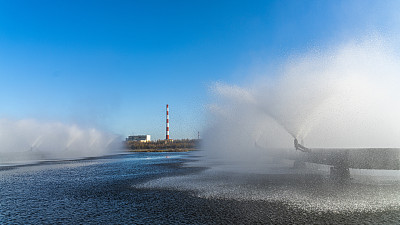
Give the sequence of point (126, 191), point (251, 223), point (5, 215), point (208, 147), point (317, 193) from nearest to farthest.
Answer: point (251, 223), point (5, 215), point (317, 193), point (126, 191), point (208, 147)

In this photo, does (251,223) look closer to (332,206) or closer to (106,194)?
(332,206)

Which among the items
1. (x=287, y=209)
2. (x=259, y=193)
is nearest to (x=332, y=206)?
(x=287, y=209)

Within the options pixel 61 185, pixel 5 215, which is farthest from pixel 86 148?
pixel 5 215

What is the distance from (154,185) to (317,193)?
7622 millimetres

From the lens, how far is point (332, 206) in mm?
9086

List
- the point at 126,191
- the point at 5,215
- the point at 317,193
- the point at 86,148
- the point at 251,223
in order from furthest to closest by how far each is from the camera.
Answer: the point at 86,148 < the point at 126,191 < the point at 317,193 < the point at 5,215 < the point at 251,223

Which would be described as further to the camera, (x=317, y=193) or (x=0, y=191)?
(x=0, y=191)

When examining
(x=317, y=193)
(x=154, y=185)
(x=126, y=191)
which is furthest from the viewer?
(x=154, y=185)

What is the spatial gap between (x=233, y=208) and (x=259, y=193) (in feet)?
9.55

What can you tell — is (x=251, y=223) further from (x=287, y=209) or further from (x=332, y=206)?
(x=332, y=206)

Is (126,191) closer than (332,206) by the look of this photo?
No

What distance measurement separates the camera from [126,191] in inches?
498

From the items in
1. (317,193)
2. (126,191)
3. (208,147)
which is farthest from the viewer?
(208,147)

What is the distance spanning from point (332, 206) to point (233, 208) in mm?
3189
